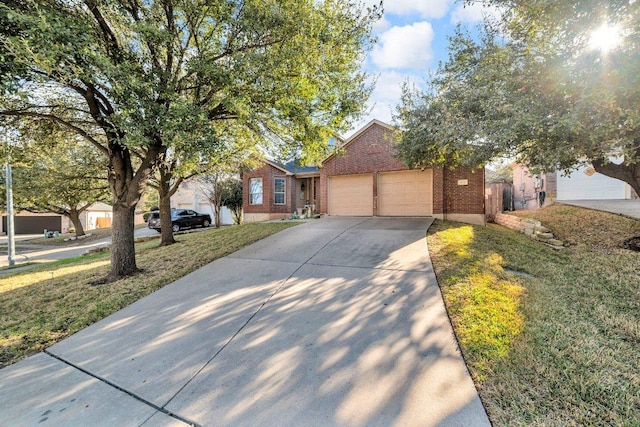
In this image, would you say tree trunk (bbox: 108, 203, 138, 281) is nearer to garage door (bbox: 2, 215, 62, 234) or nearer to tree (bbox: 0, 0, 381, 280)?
tree (bbox: 0, 0, 381, 280)

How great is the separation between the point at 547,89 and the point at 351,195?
9416 millimetres

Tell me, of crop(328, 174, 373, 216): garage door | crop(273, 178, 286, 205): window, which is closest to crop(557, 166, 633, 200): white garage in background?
crop(328, 174, 373, 216): garage door

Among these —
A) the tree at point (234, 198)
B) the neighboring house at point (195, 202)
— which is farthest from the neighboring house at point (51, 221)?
the tree at point (234, 198)

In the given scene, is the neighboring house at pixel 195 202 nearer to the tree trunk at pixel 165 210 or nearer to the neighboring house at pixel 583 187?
the tree trunk at pixel 165 210

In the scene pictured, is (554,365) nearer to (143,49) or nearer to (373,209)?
(143,49)

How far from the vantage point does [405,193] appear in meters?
13.5

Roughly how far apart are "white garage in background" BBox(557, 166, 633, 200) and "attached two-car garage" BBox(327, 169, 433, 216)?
7.93 meters

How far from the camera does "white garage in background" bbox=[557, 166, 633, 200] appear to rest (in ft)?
48.9

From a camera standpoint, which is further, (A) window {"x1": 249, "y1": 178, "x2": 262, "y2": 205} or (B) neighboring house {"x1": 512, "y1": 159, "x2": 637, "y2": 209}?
(A) window {"x1": 249, "y1": 178, "x2": 262, "y2": 205}

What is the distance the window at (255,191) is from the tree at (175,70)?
10893 millimetres

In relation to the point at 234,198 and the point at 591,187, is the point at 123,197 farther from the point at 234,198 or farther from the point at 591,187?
the point at 591,187

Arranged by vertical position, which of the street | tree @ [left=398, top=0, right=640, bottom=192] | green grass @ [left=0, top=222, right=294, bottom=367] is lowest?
A: the street

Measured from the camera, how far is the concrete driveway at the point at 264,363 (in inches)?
97.3

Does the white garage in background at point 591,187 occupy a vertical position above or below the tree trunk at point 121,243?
above
